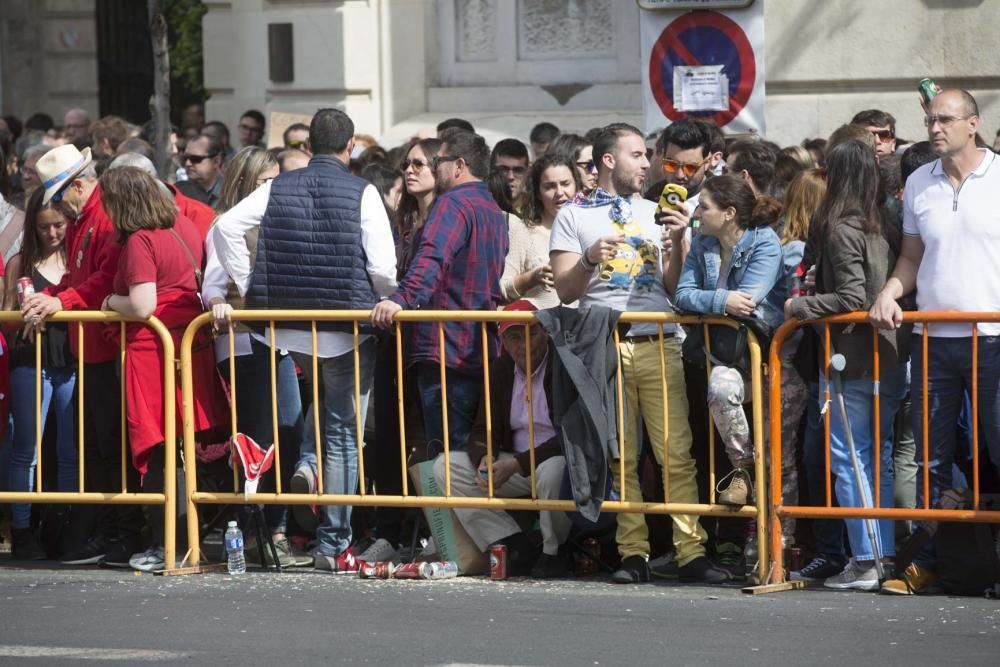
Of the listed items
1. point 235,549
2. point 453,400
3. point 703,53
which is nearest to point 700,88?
point 703,53

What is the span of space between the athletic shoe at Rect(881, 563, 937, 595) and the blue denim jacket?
1.21 m

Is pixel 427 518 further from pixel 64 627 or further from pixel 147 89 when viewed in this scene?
pixel 147 89

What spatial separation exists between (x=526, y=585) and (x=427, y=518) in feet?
2.06

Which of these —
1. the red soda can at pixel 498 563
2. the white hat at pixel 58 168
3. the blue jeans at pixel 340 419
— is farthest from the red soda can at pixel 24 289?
the red soda can at pixel 498 563

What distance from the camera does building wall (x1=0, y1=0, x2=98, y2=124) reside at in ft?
74.8

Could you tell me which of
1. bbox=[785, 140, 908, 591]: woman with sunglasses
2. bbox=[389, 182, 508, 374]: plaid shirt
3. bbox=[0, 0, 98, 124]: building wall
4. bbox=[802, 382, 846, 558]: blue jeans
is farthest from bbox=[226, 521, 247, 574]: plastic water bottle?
bbox=[0, 0, 98, 124]: building wall

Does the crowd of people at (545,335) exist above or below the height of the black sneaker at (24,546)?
above

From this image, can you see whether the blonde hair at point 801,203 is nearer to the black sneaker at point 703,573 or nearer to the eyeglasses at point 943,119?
the eyeglasses at point 943,119

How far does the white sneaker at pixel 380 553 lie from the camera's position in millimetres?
9008

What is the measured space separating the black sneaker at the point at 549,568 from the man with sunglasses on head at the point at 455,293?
0.63 m

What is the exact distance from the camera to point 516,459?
8.63 metres

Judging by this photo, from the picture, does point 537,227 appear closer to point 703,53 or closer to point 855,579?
point 703,53

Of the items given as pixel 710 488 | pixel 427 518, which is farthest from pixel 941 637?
pixel 427 518

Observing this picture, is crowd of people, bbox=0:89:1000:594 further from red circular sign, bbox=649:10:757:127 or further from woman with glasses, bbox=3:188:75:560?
red circular sign, bbox=649:10:757:127
